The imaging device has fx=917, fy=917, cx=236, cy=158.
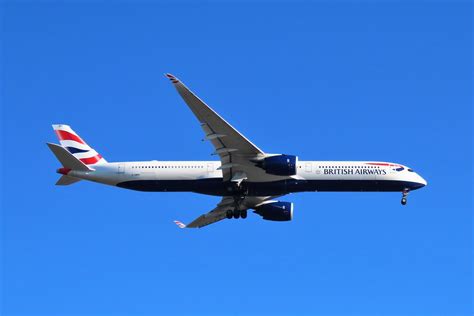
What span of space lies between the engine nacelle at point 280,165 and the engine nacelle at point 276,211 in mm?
8876

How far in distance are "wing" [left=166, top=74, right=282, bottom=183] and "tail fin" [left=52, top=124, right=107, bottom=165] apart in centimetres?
1148

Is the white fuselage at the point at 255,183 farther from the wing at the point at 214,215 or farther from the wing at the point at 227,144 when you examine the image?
the wing at the point at 214,215

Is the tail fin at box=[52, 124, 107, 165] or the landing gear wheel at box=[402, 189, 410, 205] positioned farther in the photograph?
the tail fin at box=[52, 124, 107, 165]

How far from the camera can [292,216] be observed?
7719 centimetres

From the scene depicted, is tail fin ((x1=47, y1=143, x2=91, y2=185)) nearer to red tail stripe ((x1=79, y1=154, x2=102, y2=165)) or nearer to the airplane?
the airplane

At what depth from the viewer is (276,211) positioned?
252ft

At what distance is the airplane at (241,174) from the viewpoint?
225ft

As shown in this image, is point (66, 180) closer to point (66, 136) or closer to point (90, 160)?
point (90, 160)

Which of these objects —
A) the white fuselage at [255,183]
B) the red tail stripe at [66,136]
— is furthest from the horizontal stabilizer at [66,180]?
the red tail stripe at [66,136]

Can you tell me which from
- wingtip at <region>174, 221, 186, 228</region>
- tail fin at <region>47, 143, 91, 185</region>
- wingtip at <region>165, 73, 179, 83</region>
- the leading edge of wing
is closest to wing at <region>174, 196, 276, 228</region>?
wingtip at <region>174, 221, 186, 228</region>

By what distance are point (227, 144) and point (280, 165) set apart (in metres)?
4.26

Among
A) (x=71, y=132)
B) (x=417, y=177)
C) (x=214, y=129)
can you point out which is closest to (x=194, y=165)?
(x=214, y=129)

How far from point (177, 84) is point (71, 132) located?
19116 mm

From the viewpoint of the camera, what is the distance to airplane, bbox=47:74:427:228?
225 feet
